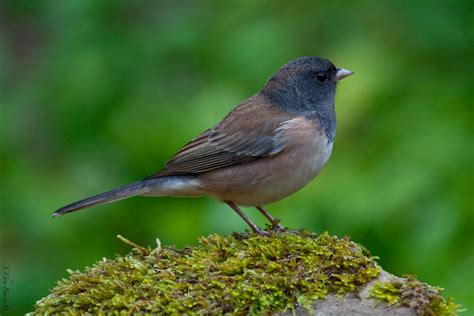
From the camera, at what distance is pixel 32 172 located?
17.8 ft

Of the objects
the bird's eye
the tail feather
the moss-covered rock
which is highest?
the bird's eye

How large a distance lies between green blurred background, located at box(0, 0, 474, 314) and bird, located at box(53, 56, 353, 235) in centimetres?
27

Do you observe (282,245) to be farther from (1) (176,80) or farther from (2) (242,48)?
(1) (176,80)

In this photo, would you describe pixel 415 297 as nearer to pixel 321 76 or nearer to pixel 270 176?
pixel 270 176

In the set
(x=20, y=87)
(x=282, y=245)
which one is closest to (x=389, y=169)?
(x=282, y=245)

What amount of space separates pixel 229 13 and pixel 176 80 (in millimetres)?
800

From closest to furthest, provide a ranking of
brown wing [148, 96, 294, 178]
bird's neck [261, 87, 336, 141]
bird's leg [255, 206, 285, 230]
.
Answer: bird's leg [255, 206, 285, 230], brown wing [148, 96, 294, 178], bird's neck [261, 87, 336, 141]

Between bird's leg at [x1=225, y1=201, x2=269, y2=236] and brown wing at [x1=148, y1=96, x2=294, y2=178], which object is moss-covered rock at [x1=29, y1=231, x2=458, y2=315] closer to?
bird's leg at [x1=225, y1=201, x2=269, y2=236]

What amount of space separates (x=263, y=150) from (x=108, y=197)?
970 millimetres

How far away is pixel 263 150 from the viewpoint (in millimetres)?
4531

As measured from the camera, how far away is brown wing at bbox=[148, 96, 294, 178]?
457 centimetres

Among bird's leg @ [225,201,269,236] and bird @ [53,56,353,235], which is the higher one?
bird @ [53,56,353,235]

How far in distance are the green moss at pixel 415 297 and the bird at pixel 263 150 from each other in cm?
121

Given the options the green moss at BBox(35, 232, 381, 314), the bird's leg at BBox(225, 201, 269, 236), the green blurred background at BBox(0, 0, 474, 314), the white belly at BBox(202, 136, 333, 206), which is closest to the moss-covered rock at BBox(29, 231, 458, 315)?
the green moss at BBox(35, 232, 381, 314)
